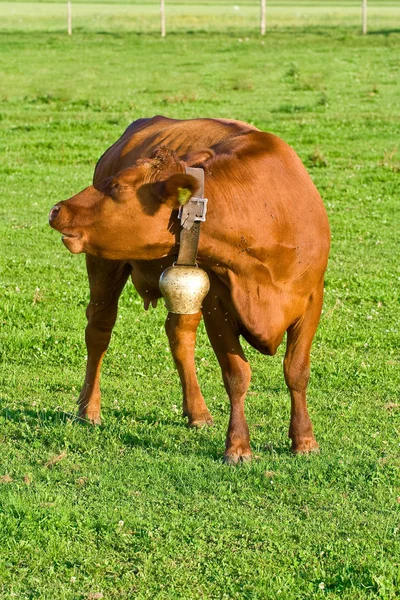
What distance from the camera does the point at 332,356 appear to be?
342 inches

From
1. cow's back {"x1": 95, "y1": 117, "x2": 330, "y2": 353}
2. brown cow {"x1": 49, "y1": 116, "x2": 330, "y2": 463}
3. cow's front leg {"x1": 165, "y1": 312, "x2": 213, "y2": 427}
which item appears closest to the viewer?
brown cow {"x1": 49, "y1": 116, "x2": 330, "y2": 463}

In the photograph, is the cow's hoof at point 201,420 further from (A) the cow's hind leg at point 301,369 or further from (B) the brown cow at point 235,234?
(A) the cow's hind leg at point 301,369

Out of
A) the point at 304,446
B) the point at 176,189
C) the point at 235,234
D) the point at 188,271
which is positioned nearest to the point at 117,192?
the point at 176,189

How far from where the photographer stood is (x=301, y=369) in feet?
21.2

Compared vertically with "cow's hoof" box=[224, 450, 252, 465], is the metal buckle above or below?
above

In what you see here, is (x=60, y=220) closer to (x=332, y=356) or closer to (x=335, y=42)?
(x=332, y=356)

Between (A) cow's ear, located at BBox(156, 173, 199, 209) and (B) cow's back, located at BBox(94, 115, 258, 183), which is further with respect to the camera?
(B) cow's back, located at BBox(94, 115, 258, 183)

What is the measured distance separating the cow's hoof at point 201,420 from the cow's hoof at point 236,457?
843 mm

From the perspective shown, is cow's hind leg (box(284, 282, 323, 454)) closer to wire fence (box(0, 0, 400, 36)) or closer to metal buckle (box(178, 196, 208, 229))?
metal buckle (box(178, 196, 208, 229))

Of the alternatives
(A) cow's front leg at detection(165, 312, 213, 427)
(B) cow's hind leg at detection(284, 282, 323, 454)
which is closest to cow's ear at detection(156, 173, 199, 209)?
(B) cow's hind leg at detection(284, 282, 323, 454)

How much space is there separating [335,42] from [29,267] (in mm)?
25690

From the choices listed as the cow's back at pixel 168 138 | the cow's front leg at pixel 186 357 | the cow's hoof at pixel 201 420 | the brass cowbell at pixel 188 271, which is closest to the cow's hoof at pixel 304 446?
the cow's hoof at pixel 201 420

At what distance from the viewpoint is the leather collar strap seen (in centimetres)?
556

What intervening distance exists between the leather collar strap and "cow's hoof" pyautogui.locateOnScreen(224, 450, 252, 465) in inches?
49.5
